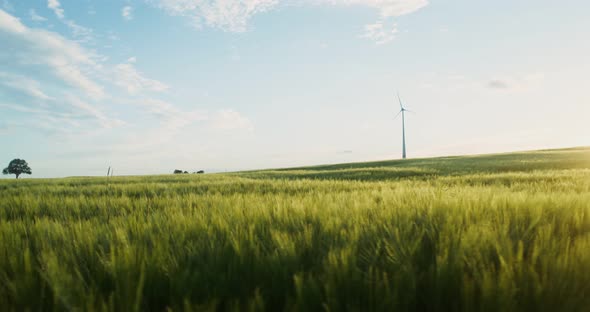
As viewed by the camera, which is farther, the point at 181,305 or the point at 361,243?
the point at 361,243

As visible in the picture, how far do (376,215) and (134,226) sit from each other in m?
1.36

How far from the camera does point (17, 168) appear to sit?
5825 centimetres

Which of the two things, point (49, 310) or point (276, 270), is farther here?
point (276, 270)

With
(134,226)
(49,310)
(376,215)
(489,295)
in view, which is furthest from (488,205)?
(49,310)

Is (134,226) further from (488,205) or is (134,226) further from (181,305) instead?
(488,205)

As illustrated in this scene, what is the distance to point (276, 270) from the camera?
108cm

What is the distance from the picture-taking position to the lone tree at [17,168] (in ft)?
189

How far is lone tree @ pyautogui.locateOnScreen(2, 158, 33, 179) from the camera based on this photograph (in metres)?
57.7

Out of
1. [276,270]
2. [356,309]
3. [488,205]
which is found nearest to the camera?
[356,309]

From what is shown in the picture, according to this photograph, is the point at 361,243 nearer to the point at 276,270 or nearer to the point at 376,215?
the point at 276,270

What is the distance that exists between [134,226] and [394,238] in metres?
1.38

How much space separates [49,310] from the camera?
951 millimetres

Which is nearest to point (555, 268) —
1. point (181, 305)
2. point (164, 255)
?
point (181, 305)

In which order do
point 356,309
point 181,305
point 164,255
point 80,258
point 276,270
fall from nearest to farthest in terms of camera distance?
point 356,309 < point 181,305 < point 276,270 < point 164,255 < point 80,258
